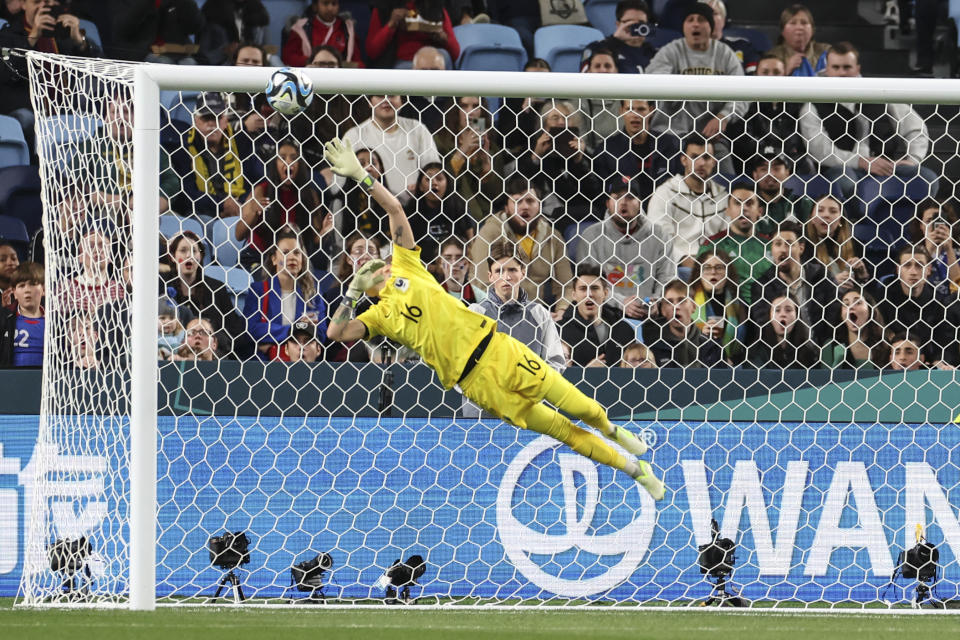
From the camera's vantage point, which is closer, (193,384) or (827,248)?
(193,384)

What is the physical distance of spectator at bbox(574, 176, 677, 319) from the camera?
732cm

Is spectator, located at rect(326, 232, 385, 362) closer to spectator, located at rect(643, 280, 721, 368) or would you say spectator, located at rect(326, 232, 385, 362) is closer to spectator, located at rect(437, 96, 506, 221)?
spectator, located at rect(437, 96, 506, 221)

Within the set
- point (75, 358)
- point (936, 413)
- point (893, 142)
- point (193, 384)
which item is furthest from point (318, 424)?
point (893, 142)

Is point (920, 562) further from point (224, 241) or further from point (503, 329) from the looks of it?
point (224, 241)

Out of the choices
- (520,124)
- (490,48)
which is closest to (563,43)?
(490,48)

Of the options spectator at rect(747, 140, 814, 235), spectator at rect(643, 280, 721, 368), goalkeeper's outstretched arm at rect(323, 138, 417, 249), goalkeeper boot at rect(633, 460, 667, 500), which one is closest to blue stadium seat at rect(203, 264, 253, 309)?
goalkeeper's outstretched arm at rect(323, 138, 417, 249)

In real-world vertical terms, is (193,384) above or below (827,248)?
below

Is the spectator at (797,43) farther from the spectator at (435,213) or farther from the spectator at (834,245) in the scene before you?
the spectator at (435,213)

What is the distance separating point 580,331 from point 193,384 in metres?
2.12

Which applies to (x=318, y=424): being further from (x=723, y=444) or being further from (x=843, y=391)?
(x=843, y=391)

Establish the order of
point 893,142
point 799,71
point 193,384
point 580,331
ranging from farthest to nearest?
1. point 799,71
2. point 893,142
3. point 580,331
4. point 193,384

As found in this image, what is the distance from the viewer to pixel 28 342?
7.17 m

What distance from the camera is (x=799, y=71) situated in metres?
9.62

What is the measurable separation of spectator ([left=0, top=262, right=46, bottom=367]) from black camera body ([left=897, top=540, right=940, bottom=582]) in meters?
4.66
